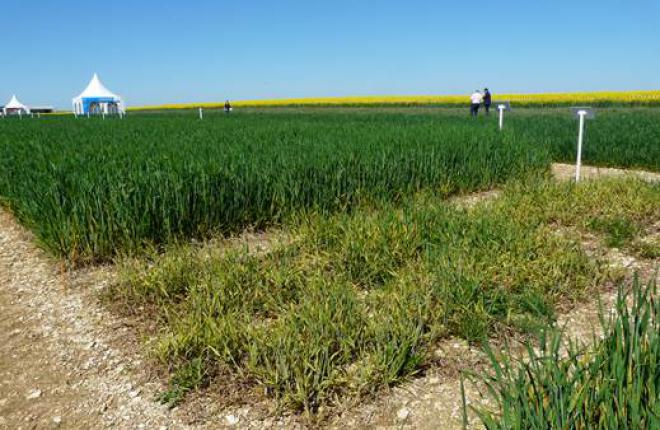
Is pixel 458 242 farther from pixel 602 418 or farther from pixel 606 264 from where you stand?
pixel 602 418

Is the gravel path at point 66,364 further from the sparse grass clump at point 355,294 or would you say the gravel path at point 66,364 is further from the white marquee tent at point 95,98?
the white marquee tent at point 95,98

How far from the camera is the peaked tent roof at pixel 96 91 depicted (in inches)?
1905

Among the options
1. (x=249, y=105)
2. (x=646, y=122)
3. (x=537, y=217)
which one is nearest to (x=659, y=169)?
(x=646, y=122)

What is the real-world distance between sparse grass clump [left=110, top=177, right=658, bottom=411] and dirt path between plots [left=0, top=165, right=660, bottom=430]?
0.15 m

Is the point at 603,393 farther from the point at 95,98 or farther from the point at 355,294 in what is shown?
the point at 95,98

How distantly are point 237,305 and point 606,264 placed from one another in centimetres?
325

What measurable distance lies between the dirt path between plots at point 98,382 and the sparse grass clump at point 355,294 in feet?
0.51

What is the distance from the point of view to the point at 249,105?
7112cm

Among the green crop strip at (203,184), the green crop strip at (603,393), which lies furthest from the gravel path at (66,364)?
the green crop strip at (603,393)

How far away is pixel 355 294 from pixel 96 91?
5243cm

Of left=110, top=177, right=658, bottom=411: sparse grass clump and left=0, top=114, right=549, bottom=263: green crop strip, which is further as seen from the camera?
left=0, top=114, right=549, bottom=263: green crop strip

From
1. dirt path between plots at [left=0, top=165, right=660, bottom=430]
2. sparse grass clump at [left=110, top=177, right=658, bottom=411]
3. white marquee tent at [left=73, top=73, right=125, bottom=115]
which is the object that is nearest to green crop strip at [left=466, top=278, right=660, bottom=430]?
sparse grass clump at [left=110, top=177, right=658, bottom=411]

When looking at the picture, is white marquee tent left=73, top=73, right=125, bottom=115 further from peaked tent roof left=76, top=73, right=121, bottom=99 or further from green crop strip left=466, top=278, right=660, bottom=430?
green crop strip left=466, top=278, right=660, bottom=430

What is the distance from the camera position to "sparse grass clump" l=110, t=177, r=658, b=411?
9.43 ft
